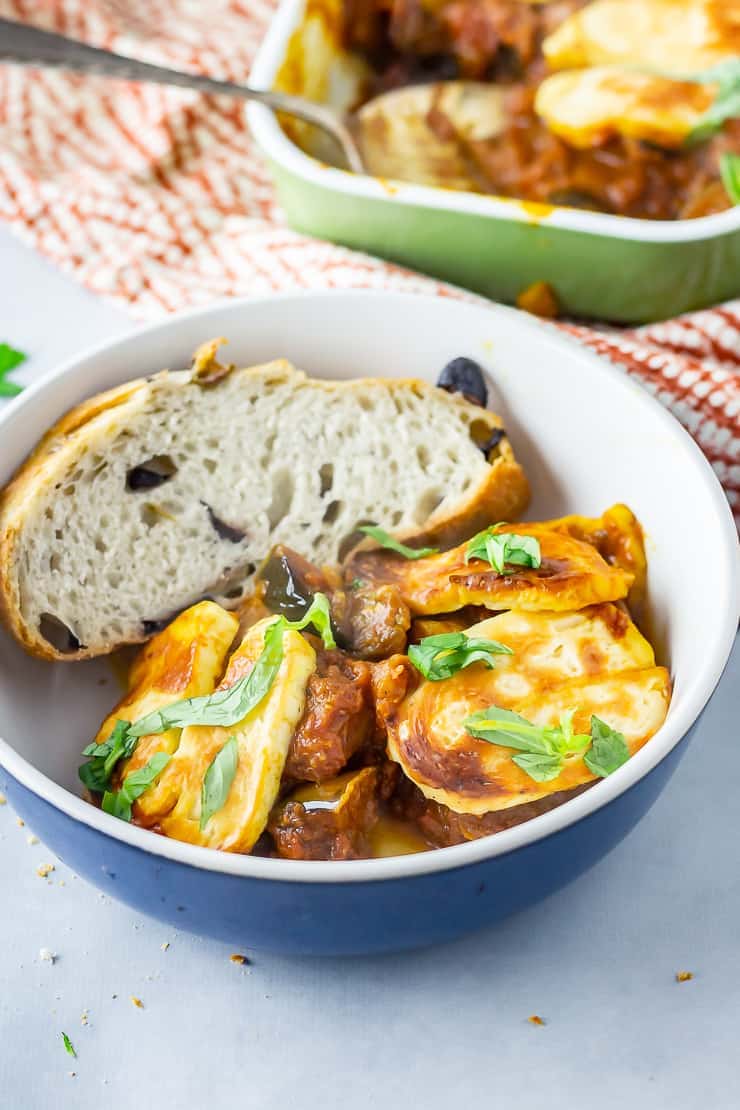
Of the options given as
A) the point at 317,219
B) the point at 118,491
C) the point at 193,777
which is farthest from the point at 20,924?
the point at 317,219

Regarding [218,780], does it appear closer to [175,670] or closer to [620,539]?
[175,670]

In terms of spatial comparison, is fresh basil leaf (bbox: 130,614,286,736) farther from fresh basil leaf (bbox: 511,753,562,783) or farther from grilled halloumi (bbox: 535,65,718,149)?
grilled halloumi (bbox: 535,65,718,149)

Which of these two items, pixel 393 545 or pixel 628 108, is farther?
pixel 628 108

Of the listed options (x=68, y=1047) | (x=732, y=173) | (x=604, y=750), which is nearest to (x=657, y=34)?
(x=732, y=173)

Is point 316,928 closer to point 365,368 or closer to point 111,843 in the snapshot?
point 111,843

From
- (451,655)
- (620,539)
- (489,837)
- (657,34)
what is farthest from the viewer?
(657,34)

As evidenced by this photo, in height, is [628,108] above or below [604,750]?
above

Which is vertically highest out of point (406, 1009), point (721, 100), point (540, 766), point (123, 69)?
point (123, 69)

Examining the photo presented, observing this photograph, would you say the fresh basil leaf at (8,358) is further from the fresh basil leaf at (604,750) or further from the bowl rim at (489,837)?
the fresh basil leaf at (604,750)
